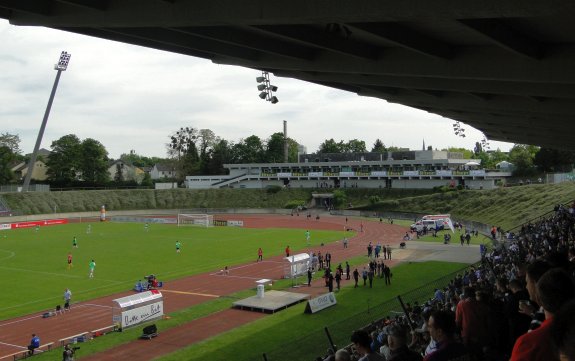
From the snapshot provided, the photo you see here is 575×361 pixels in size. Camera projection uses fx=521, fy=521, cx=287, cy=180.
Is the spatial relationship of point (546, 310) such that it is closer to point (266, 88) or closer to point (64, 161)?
point (266, 88)

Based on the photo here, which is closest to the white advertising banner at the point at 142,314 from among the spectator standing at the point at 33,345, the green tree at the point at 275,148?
the spectator standing at the point at 33,345

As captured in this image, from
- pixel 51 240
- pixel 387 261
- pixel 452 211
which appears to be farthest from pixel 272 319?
pixel 452 211

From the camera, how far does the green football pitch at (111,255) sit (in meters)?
29.8

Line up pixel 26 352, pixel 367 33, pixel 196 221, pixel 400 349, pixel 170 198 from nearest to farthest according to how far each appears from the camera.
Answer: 1. pixel 400 349
2. pixel 367 33
3. pixel 26 352
4. pixel 196 221
5. pixel 170 198

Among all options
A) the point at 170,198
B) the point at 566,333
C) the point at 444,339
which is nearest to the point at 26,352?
the point at 444,339

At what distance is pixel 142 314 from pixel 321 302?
8.13 meters

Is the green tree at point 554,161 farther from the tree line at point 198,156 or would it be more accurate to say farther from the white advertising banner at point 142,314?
the white advertising banner at point 142,314

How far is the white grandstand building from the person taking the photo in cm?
9445

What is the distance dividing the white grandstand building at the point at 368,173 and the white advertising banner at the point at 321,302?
2826 inches

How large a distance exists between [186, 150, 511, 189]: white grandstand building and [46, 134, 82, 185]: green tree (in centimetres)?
2388

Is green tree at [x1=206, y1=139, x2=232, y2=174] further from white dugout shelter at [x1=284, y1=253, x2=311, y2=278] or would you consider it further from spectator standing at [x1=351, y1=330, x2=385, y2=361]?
spectator standing at [x1=351, y1=330, x2=385, y2=361]

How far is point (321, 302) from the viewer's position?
24500 millimetres

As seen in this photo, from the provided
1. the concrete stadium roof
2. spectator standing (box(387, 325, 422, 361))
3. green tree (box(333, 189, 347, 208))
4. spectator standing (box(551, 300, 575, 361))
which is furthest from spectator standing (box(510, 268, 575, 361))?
green tree (box(333, 189, 347, 208))

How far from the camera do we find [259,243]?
4925 cm
